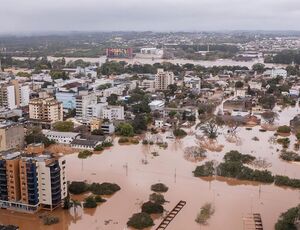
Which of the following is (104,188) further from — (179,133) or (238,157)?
(179,133)

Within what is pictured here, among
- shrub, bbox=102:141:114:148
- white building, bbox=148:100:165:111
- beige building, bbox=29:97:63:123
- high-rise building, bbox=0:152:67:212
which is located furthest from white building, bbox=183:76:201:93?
high-rise building, bbox=0:152:67:212

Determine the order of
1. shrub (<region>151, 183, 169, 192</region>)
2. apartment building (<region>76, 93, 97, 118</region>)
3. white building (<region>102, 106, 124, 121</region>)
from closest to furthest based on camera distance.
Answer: shrub (<region>151, 183, 169, 192</region>) → white building (<region>102, 106, 124, 121</region>) → apartment building (<region>76, 93, 97, 118</region>)

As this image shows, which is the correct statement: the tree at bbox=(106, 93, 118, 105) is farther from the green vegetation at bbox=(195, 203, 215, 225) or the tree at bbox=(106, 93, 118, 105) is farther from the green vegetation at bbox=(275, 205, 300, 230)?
the green vegetation at bbox=(275, 205, 300, 230)

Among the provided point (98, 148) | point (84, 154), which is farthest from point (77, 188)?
point (98, 148)

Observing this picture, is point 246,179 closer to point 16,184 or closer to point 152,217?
point 152,217

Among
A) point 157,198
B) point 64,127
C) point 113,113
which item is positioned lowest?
point 157,198
